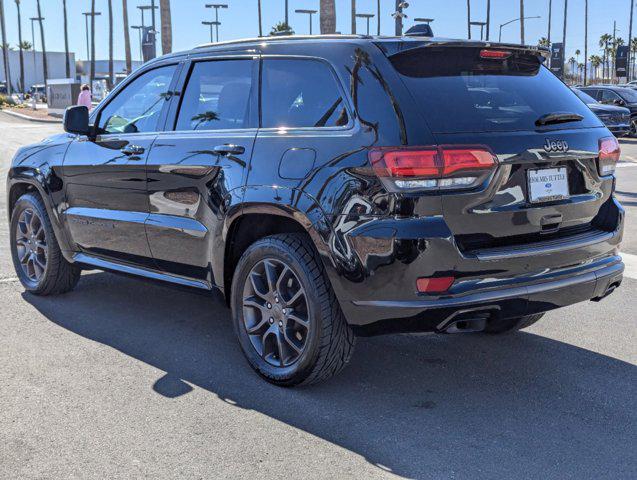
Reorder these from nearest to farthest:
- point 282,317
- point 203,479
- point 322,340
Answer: point 203,479 → point 322,340 → point 282,317

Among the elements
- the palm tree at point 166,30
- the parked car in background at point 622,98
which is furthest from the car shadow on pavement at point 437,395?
the palm tree at point 166,30

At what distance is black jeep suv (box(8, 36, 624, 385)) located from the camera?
3.83m

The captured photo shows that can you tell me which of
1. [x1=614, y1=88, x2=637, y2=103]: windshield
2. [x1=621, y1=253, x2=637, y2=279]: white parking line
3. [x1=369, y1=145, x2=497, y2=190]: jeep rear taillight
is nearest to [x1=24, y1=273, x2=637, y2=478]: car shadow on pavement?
[x1=369, y1=145, x2=497, y2=190]: jeep rear taillight

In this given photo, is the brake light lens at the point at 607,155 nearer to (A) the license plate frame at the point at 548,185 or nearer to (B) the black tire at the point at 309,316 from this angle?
(A) the license plate frame at the point at 548,185

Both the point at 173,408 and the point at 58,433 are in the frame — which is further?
the point at 173,408

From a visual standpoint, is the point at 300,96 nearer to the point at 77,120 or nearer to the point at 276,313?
the point at 276,313

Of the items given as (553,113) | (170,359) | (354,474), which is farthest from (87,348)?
(553,113)

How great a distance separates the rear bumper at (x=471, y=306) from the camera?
3846 mm

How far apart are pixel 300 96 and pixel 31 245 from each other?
10.2 ft

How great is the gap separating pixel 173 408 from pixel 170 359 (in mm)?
815

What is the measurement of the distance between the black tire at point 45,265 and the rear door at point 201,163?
142 cm

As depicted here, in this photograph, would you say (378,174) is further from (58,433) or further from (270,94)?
(58,433)

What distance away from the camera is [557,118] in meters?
4.30

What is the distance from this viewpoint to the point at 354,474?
11.3ft
